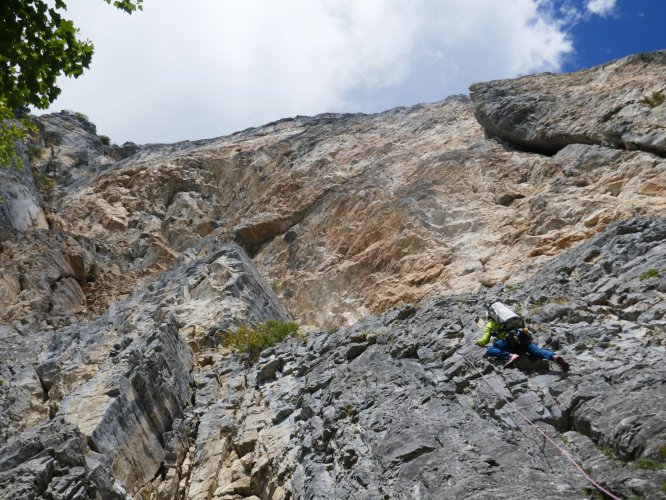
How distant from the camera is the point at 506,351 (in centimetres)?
1039

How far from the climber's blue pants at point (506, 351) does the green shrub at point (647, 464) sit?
3.09m

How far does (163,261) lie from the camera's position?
37781mm

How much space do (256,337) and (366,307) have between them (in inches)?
229

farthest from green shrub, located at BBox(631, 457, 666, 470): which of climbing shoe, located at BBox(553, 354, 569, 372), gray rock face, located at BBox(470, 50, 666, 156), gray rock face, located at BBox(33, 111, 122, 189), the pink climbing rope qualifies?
gray rock face, located at BBox(33, 111, 122, 189)

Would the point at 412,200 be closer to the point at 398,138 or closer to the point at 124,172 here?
the point at 398,138

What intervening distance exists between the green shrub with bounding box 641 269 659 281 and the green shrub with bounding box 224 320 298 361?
12.7 metres

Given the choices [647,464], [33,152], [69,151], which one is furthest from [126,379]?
[69,151]

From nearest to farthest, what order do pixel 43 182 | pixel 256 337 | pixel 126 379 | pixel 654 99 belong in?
pixel 126 379
pixel 256 337
pixel 654 99
pixel 43 182

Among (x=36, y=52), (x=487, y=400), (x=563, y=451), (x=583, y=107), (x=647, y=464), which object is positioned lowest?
(x=647, y=464)

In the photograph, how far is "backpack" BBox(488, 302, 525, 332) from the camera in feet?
35.9

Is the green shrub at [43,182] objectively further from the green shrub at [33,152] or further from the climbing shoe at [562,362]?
the climbing shoe at [562,362]

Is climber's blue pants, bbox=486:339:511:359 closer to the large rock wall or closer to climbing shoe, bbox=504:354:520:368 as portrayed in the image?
climbing shoe, bbox=504:354:520:368

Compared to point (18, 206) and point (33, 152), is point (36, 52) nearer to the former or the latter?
point (18, 206)

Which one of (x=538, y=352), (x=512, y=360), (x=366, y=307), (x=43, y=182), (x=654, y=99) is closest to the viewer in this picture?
(x=538, y=352)
